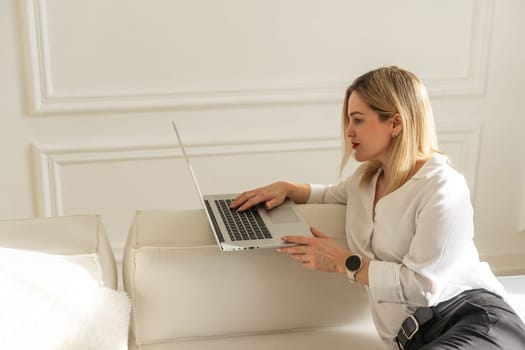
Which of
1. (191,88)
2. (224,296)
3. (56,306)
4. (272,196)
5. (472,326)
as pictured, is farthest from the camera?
(191,88)

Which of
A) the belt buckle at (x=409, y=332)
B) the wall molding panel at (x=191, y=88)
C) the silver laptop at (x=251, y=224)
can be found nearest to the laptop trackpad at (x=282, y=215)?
the silver laptop at (x=251, y=224)

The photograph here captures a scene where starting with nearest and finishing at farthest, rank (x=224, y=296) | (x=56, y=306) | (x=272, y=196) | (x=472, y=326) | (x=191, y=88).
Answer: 1. (x=56, y=306)
2. (x=472, y=326)
3. (x=224, y=296)
4. (x=272, y=196)
5. (x=191, y=88)

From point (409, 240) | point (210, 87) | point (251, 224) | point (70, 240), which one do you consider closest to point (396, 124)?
point (409, 240)

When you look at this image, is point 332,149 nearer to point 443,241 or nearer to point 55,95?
point 55,95

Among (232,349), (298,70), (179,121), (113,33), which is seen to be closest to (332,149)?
(298,70)

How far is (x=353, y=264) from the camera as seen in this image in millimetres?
1639

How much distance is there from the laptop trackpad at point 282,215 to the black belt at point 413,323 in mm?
357

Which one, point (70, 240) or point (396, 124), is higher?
point (396, 124)

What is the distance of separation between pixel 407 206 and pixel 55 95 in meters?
1.62

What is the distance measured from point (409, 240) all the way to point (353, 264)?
155mm

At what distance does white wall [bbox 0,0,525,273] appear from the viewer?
274 cm

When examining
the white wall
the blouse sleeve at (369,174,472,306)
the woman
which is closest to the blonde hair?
the woman

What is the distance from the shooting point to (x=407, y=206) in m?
1.67

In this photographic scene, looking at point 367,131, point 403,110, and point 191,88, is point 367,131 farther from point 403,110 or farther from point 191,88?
point 191,88
